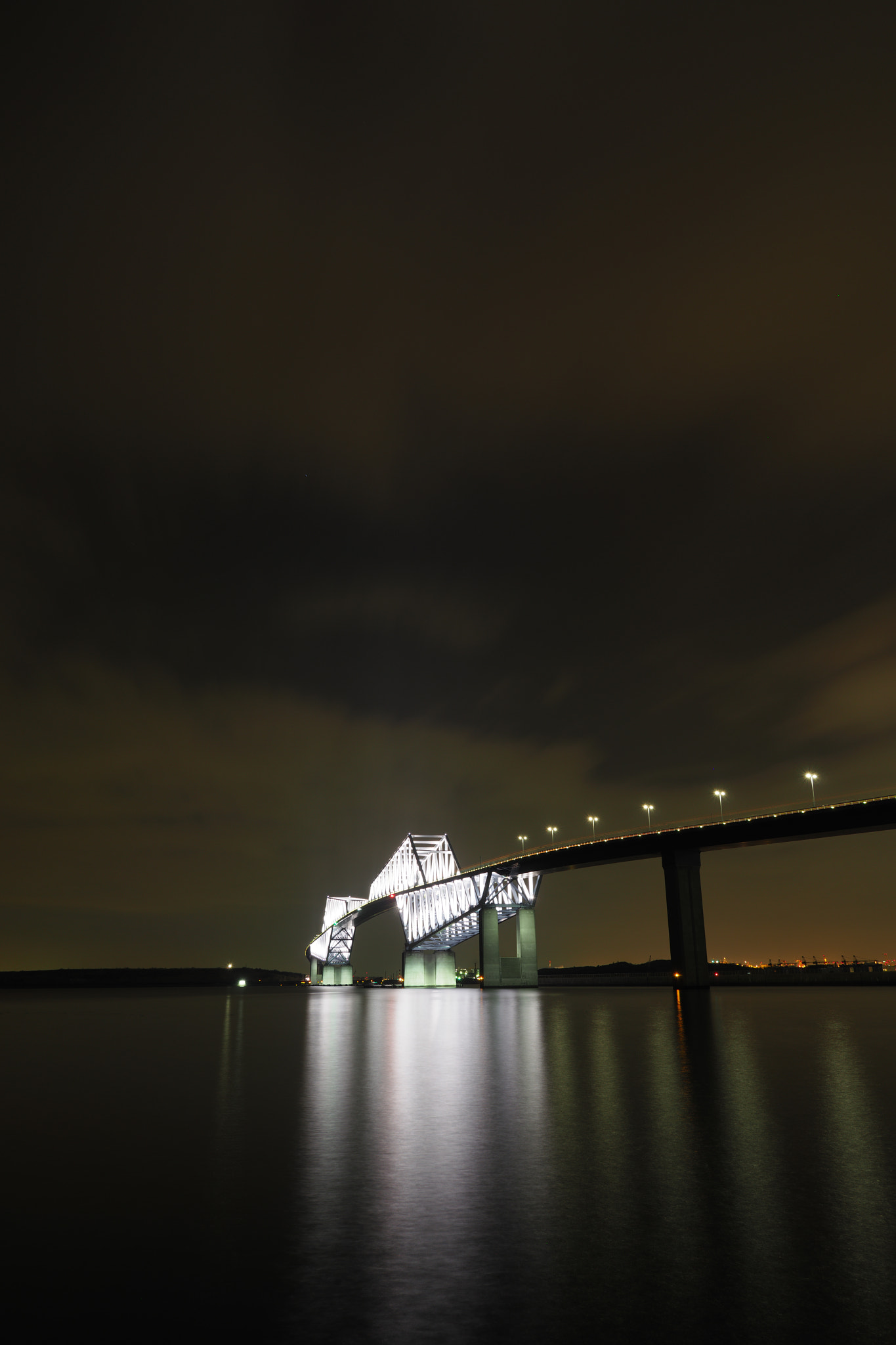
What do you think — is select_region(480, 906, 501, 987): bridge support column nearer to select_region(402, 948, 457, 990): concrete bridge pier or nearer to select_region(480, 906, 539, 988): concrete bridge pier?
Answer: select_region(480, 906, 539, 988): concrete bridge pier

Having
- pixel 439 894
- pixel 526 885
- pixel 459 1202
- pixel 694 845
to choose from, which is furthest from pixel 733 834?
pixel 459 1202

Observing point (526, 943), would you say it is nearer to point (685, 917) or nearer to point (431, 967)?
point (431, 967)

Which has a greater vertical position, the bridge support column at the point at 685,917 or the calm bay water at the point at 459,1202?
the bridge support column at the point at 685,917

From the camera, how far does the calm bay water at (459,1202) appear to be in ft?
20.5

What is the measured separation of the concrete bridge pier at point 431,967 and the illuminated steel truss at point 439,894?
157cm

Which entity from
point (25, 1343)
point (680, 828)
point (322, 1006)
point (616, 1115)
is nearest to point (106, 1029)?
point (322, 1006)

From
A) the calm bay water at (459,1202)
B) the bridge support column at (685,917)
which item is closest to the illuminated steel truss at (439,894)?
the bridge support column at (685,917)

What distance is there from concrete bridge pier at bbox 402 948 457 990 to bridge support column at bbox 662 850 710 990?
52.0 meters

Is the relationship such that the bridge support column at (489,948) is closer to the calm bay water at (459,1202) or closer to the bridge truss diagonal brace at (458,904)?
the bridge truss diagonal brace at (458,904)

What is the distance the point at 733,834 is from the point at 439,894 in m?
56.3

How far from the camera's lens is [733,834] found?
265ft

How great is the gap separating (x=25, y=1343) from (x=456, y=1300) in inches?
116

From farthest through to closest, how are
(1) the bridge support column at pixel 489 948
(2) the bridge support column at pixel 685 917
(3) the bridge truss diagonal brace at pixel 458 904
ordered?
(3) the bridge truss diagonal brace at pixel 458 904 → (1) the bridge support column at pixel 489 948 → (2) the bridge support column at pixel 685 917

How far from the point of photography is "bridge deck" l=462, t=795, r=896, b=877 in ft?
236
